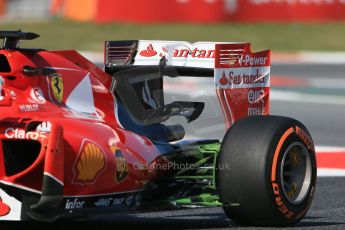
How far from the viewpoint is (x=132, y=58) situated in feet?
26.3

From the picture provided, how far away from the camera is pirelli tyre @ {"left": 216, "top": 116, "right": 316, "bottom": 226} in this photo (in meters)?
6.89

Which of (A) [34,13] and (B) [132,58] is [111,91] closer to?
(B) [132,58]

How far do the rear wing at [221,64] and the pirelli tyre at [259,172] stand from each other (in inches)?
20.3

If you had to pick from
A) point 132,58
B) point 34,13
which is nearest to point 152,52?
point 132,58

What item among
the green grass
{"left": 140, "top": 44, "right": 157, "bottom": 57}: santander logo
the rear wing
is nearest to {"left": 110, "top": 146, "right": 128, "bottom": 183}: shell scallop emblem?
the rear wing

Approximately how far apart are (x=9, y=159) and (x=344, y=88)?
14671mm

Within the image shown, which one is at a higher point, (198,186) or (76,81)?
(76,81)

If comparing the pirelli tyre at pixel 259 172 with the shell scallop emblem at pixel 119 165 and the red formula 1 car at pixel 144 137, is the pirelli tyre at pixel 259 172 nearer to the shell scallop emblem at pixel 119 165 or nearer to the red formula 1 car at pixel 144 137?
the red formula 1 car at pixel 144 137

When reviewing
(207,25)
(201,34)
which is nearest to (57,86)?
(201,34)

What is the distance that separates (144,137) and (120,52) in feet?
3.68

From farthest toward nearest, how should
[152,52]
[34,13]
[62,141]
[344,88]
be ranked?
[34,13] < [344,88] < [152,52] < [62,141]

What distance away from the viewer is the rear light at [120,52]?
26.3 ft

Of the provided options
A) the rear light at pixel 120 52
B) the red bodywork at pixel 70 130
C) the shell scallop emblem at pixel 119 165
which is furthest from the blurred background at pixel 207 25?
the shell scallop emblem at pixel 119 165

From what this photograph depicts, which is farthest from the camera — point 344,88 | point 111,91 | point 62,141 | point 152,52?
point 344,88
